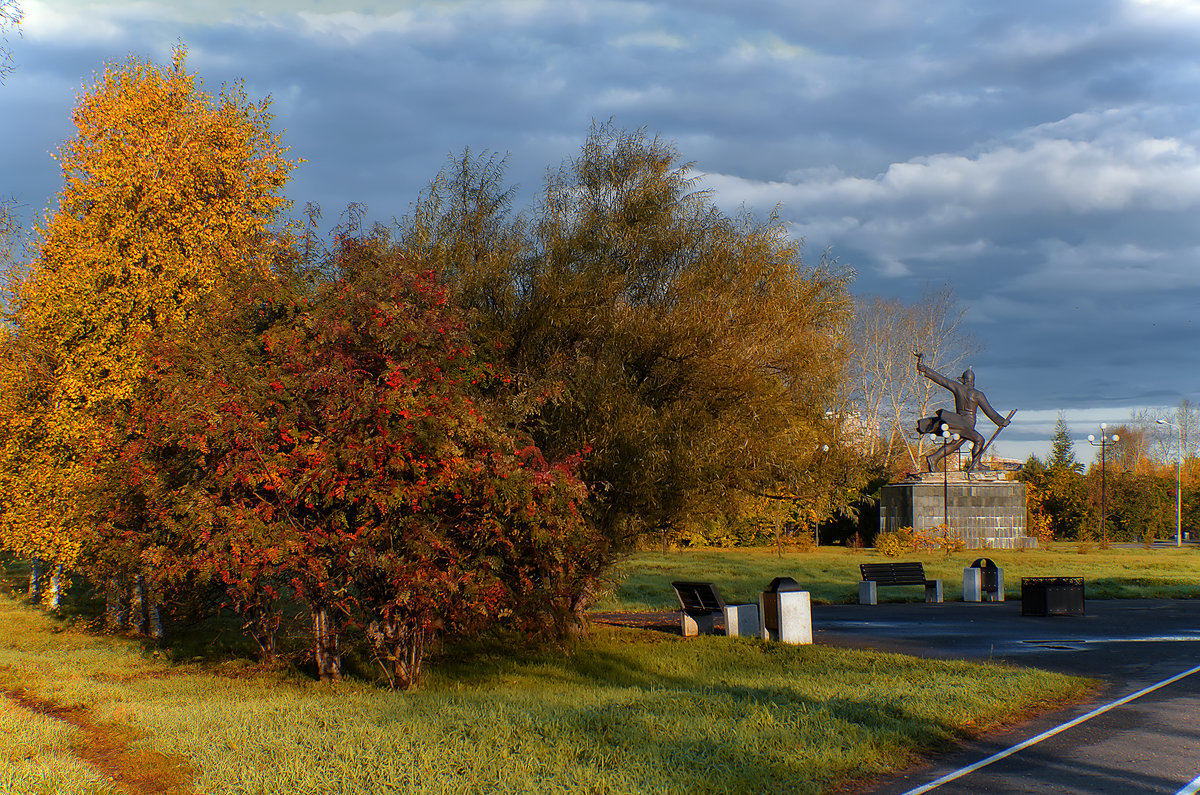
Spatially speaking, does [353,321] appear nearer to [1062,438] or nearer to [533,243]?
[533,243]

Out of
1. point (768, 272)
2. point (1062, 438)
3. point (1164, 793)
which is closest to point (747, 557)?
point (768, 272)

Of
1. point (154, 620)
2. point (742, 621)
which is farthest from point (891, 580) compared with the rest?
point (154, 620)

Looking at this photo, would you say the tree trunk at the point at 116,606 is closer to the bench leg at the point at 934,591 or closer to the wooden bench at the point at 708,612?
the wooden bench at the point at 708,612

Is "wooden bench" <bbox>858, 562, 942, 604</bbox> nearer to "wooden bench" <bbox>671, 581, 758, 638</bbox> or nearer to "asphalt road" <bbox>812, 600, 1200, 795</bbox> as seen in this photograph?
"asphalt road" <bbox>812, 600, 1200, 795</bbox>

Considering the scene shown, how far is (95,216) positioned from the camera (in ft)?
47.8

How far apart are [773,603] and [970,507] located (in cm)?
2797

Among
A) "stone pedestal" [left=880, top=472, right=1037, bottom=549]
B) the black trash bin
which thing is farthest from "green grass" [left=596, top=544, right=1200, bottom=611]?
the black trash bin

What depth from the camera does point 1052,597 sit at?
16750 millimetres

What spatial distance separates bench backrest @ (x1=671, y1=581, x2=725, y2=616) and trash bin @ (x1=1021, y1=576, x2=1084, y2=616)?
241 inches

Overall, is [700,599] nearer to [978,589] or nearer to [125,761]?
[978,589]

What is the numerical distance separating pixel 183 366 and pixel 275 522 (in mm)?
2352

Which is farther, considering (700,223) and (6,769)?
(700,223)

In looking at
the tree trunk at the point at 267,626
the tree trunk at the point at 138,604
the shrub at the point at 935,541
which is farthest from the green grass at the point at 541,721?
the shrub at the point at 935,541

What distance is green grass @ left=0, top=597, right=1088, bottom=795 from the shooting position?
20.0 ft
